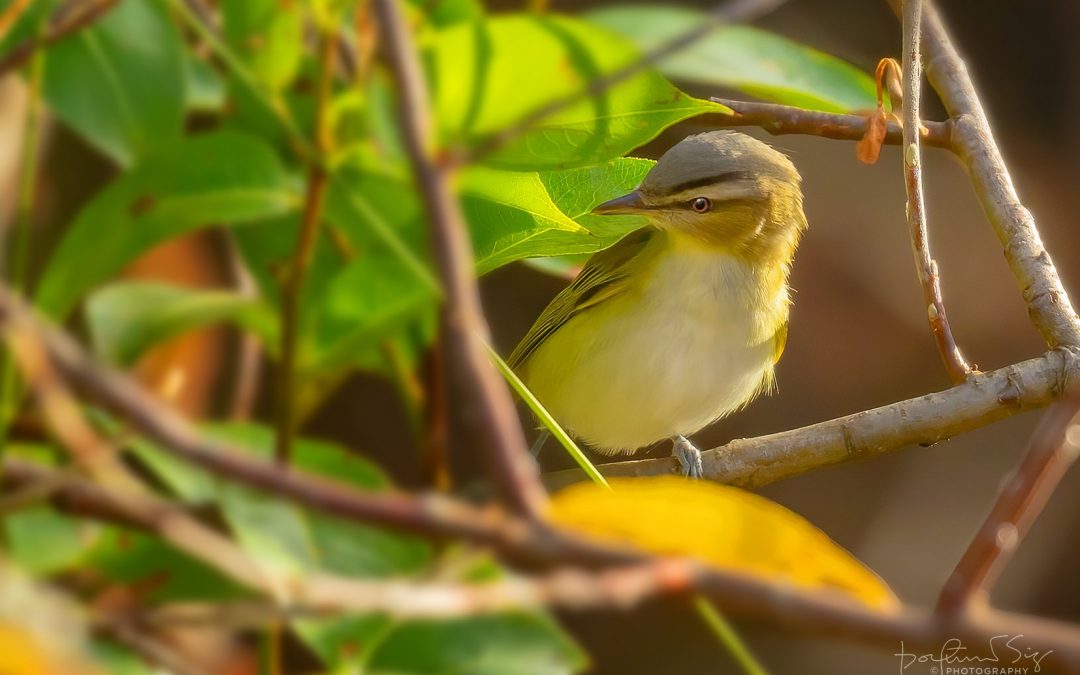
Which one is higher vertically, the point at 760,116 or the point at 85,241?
the point at 760,116

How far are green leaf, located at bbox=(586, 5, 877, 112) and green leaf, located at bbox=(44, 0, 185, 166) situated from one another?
10.9 inches

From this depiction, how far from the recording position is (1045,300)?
2.00 meters

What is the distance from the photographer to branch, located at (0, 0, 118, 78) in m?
0.67

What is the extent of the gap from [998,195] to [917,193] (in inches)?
17.5

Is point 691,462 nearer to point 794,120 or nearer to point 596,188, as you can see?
point 794,120

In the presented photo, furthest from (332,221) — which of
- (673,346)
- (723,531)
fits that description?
(673,346)

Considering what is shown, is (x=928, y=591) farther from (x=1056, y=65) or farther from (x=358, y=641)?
(x=358, y=641)

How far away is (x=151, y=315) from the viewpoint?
676 millimetres

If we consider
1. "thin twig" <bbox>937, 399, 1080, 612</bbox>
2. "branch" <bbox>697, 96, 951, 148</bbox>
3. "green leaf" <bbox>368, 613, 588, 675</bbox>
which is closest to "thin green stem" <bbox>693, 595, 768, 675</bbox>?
"green leaf" <bbox>368, 613, 588, 675</bbox>

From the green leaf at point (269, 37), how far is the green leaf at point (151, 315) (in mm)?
142

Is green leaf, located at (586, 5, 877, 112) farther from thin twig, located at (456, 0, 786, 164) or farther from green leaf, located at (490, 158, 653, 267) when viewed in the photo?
green leaf, located at (490, 158, 653, 267)

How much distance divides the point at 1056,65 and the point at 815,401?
175cm

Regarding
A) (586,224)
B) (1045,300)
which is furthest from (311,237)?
(1045,300)

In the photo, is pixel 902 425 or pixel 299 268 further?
pixel 902 425
